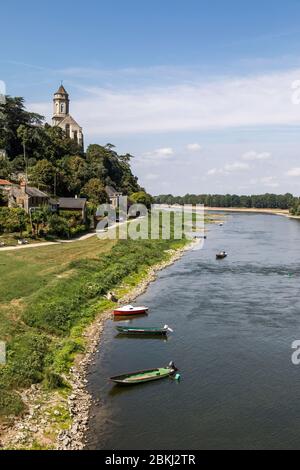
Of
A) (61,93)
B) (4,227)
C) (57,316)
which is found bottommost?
(57,316)

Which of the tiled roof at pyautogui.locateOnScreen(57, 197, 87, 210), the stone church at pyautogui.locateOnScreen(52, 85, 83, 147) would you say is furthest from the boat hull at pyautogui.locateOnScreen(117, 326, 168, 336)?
the stone church at pyautogui.locateOnScreen(52, 85, 83, 147)

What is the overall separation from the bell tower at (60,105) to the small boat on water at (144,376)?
115 m

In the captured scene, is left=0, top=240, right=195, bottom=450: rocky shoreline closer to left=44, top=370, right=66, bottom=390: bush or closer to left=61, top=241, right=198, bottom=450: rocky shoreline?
left=61, top=241, right=198, bottom=450: rocky shoreline

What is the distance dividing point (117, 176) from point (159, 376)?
11401 centimetres

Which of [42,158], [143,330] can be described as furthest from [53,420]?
[42,158]

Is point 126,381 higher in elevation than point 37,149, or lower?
lower

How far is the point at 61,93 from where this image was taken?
439 feet

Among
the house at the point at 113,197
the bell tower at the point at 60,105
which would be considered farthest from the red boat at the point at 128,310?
the bell tower at the point at 60,105

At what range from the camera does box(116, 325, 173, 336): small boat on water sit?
36.3 m

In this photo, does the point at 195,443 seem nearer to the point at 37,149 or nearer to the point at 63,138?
the point at 37,149

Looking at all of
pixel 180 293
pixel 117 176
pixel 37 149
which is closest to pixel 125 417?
pixel 180 293

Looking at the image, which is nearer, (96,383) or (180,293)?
(96,383)

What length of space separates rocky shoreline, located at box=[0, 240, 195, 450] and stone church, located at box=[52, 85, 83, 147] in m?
110

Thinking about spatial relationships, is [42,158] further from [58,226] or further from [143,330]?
[143,330]
